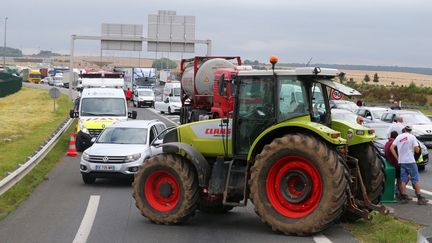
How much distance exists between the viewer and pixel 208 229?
1140 centimetres

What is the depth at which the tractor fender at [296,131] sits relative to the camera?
1048 centimetres

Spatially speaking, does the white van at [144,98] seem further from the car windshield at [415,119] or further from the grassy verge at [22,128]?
the car windshield at [415,119]

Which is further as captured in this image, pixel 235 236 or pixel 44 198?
pixel 44 198

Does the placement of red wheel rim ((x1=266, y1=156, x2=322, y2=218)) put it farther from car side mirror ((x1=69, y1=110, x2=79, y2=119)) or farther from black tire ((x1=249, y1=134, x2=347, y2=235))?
car side mirror ((x1=69, y1=110, x2=79, y2=119))

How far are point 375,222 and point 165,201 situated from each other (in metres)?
3.65

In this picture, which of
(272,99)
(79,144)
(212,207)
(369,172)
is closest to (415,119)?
(79,144)

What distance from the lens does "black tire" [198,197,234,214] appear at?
481 inches

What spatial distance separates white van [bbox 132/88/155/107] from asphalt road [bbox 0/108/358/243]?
4878 cm

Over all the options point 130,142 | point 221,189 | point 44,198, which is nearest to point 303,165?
point 221,189

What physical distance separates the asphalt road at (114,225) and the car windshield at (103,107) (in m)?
11.0

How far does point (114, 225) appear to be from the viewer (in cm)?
1163

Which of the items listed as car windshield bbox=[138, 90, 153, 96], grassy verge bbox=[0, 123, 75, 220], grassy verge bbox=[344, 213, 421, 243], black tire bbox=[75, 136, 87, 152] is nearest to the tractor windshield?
grassy verge bbox=[344, 213, 421, 243]

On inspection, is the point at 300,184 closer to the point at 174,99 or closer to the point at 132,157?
the point at 132,157

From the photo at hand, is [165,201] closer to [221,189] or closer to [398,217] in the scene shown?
[221,189]
